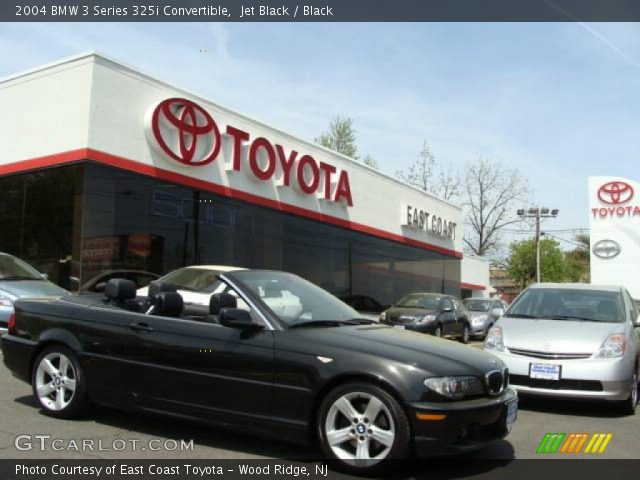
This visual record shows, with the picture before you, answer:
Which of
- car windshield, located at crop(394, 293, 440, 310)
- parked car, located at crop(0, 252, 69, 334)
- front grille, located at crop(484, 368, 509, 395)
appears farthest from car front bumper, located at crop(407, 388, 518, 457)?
car windshield, located at crop(394, 293, 440, 310)

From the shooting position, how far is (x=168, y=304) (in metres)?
5.28

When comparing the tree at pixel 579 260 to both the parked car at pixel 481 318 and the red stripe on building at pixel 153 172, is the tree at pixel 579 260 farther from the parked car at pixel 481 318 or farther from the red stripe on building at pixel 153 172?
the red stripe on building at pixel 153 172

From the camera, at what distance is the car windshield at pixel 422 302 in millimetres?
17903

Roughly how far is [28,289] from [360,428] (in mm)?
7502

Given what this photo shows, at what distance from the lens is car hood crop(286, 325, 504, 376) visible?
4.50m

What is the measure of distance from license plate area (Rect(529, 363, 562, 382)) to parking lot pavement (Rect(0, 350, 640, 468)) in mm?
431

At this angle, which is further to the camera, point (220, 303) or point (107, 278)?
point (107, 278)

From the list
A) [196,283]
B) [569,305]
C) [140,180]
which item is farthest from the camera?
[140,180]

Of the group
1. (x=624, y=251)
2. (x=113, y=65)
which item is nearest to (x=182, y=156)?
(x=113, y=65)

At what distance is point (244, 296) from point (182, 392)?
2.78 feet

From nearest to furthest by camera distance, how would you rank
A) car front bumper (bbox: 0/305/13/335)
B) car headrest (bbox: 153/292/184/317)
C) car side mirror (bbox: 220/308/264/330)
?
car side mirror (bbox: 220/308/264/330), car headrest (bbox: 153/292/184/317), car front bumper (bbox: 0/305/13/335)

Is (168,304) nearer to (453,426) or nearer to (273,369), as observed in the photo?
(273,369)

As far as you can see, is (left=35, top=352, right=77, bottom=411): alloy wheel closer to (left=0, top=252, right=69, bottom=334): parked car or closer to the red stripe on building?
(left=0, top=252, right=69, bottom=334): parked car

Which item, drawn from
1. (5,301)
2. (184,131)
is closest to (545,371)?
(5,301)
